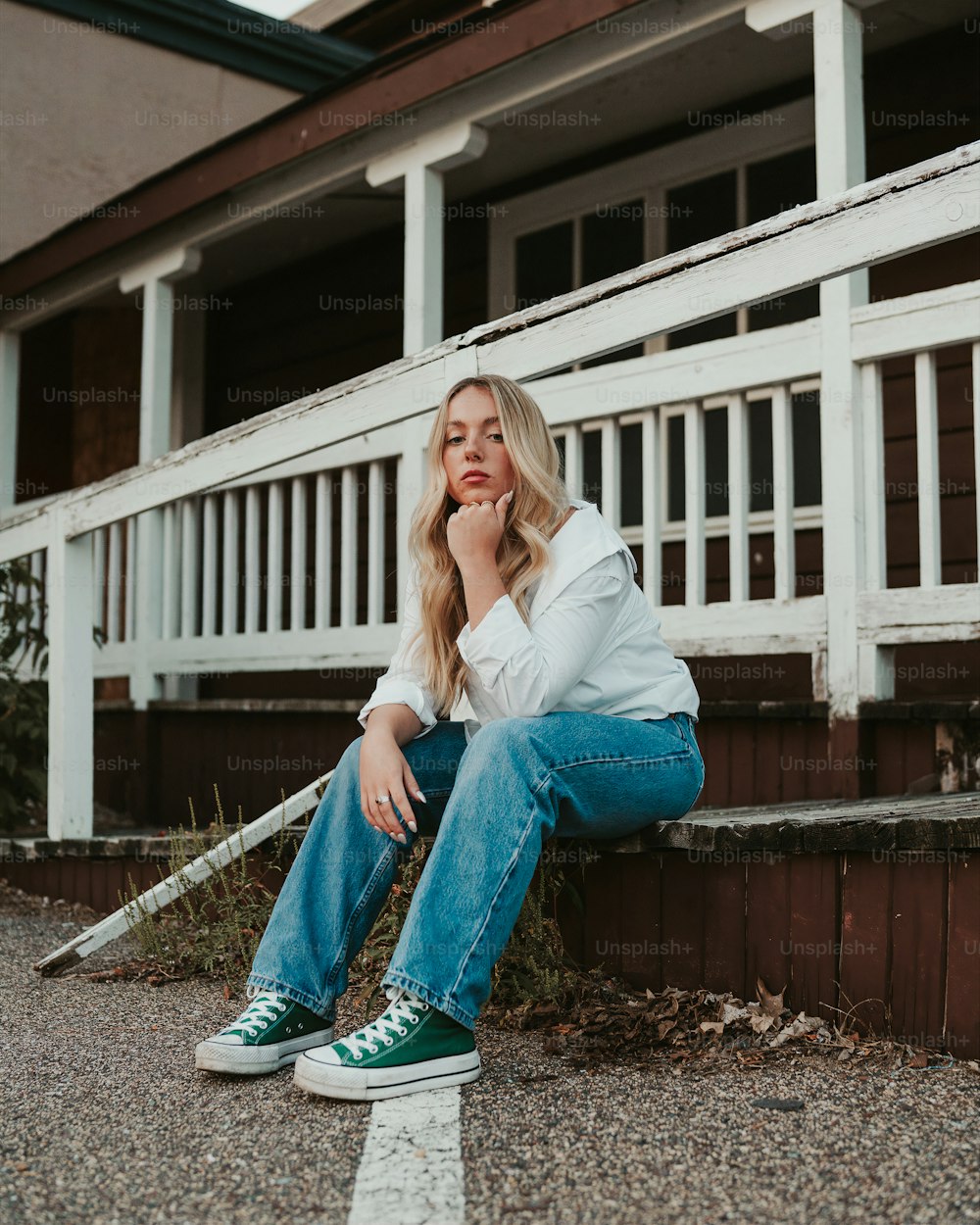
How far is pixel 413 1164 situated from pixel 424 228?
15.2 ft

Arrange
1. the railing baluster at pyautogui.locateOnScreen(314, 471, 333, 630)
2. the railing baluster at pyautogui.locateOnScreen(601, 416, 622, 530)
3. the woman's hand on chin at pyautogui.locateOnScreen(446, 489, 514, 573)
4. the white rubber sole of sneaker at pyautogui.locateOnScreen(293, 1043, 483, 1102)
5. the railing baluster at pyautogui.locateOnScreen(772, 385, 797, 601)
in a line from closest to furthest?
the white rubber sole of sneaker at pyautogui.locateOnScreen(293, 1043, 483, 1102)
the woman's hand on chin at pyautogui.locateOnScreen(446, 489, 514, 573)
the railing baluster at pyautogui.locateOnScreen(772, 385, 797, 601)
the railing baluster at pyautogui.locateOnScreen(601, 416, 622, 530)
the railing baluster at pyautogui.locateOnScreen(314, 471, 333, 630)

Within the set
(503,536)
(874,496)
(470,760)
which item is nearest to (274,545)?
(874,496)

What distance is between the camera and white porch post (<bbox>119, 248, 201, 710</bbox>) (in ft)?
22.9

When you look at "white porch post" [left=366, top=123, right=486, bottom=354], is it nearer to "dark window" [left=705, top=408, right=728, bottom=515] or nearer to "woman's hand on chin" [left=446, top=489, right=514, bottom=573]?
"dark window" [left=705, top=408, right=728, bottom=515]

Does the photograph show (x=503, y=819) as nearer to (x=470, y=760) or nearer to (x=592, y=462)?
(x=470, y=760)

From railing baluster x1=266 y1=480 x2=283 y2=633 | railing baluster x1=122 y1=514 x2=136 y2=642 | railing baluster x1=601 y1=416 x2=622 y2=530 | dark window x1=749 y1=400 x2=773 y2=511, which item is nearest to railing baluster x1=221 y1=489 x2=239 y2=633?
railing baluster x1=266 y1=480 x2=283 y2=633

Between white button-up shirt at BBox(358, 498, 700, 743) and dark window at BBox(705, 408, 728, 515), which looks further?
dark window at BBox(705, 408, 728, 515)

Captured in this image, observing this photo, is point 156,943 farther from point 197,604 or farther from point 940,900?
point 197,604

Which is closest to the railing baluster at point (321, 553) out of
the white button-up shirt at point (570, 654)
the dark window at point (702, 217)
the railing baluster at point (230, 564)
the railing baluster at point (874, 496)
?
the railing baluster at point (230, 564)

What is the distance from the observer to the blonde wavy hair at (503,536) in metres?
2.83

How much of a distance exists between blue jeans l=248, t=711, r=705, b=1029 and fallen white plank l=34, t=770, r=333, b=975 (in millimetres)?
961

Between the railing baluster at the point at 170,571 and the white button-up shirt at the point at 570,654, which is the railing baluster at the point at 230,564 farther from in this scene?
the white button-up shirt at the point at 570,654

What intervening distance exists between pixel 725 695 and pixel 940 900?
3432 mm

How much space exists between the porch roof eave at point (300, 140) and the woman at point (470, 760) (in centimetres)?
275
